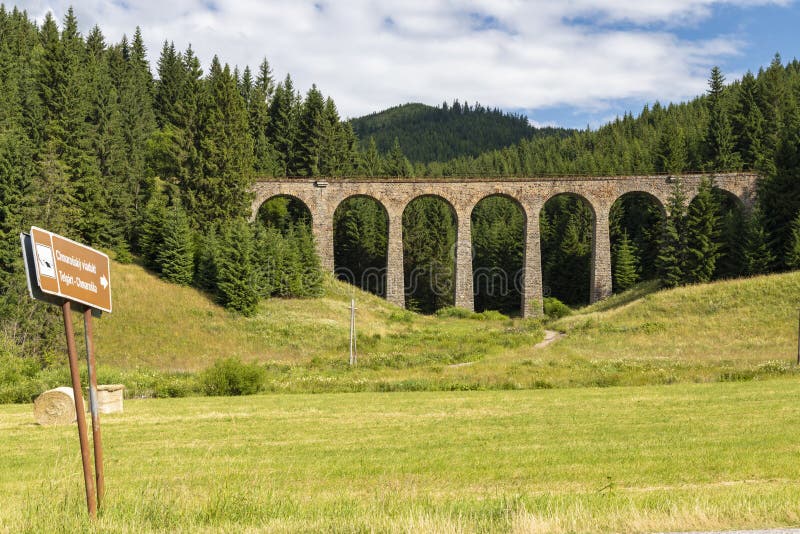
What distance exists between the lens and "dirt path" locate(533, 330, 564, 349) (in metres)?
43.9

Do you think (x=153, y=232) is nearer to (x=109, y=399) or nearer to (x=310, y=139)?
(x=310, y=139)

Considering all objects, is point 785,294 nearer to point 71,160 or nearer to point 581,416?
point 581,416

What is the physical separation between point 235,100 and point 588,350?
34605mm

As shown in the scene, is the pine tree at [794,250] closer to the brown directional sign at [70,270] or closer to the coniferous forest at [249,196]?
the coniferous forest at [249,196]

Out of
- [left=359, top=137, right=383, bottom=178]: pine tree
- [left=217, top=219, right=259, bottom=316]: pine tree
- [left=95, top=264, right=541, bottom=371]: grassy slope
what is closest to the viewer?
[left=95, top=264, right=541, bottom=371]: grassy slope

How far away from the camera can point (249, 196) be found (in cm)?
5681

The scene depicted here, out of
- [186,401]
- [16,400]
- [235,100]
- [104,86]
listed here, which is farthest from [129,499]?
[104,86]

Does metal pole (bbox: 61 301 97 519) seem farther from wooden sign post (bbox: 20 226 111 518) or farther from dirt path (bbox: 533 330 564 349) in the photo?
dirt path (bbox: 533 330 564 349)

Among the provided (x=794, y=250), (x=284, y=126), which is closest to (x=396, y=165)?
(x=284, y=126)

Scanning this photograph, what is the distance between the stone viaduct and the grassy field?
1535 inches

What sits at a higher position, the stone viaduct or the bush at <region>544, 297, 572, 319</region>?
the stone viaduct

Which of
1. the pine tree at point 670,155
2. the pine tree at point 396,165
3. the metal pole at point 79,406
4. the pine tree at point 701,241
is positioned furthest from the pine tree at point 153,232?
the pine tree at point 670,155

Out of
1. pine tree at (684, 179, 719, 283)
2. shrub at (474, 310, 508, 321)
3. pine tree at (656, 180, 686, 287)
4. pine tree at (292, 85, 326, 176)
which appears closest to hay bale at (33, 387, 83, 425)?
shrub at (474, 310, 508, 321)

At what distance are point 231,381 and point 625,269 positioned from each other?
176 feet
